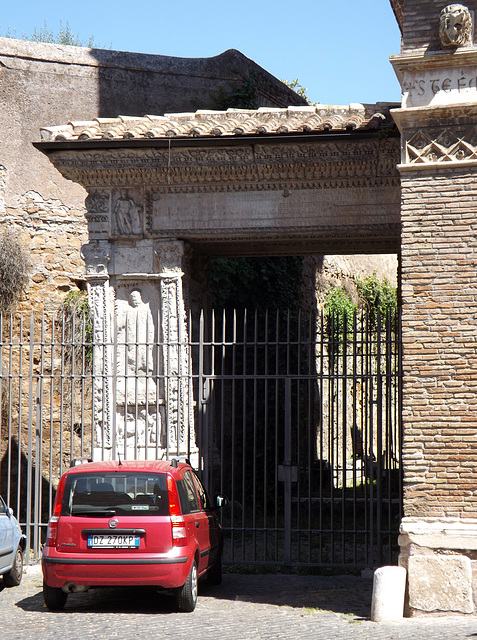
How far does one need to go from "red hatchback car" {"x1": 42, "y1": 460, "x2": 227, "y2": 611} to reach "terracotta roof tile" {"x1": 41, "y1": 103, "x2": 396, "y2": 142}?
4226 millimetres

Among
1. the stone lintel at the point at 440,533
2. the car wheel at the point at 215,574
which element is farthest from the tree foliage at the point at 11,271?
the stone lintel at the point at 440,533

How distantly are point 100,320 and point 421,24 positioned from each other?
17.0ft

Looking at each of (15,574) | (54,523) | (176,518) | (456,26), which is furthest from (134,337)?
(456,26)

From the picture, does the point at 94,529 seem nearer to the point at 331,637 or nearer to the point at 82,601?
the point at 82,601

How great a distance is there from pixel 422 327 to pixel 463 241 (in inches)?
32.0

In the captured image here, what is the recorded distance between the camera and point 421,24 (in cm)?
702

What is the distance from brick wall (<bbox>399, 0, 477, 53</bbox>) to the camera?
6.96 meters

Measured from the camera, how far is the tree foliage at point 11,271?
14758 millimetres

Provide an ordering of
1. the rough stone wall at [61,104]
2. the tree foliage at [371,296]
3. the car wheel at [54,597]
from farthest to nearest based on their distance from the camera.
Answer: the tree foliage at [371,296]
the rough stone wall at [61,104]
the car wheel at [54,597]

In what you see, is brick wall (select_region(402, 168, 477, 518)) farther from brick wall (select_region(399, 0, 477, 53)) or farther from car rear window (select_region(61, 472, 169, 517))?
car rear window (select_region(61, 472, 169, 517))

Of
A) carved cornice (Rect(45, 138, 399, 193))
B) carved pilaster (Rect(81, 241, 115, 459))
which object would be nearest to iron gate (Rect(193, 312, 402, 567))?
carved pilaster (Rect(81, 241, 115, 459))

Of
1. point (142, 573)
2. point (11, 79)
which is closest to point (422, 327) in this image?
point (142, 573)

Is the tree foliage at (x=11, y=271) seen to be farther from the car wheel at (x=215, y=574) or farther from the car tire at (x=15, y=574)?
the car wheel at (x=215, y=574)

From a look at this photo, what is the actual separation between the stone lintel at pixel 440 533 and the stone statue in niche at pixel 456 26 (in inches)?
158
